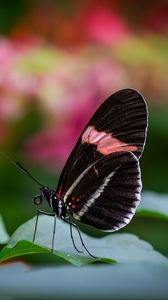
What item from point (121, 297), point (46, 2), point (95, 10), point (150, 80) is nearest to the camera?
point (121, 297)

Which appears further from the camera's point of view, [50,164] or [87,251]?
[50,164]

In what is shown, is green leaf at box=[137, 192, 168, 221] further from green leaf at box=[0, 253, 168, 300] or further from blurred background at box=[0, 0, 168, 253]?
blurred background at box=[0, 0, 168, 253]

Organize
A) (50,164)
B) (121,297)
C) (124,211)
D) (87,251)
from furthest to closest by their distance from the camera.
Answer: (50,164) < (124,211) < (87,251) < (121,297)

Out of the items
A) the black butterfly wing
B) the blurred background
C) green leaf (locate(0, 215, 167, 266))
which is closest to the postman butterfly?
the black butterfly wing

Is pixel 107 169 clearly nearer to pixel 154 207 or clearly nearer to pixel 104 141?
pixel 104 141

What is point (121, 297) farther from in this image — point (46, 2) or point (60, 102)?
point (46, 2)

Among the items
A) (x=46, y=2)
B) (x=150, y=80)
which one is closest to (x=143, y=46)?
(x=150, y=80)

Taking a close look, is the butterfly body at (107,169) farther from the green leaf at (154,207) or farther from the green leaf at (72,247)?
the green leaf at (72,247)

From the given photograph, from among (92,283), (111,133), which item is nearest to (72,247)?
(92,283)
